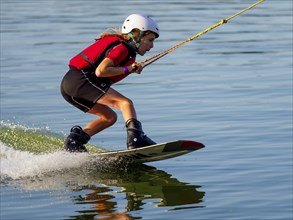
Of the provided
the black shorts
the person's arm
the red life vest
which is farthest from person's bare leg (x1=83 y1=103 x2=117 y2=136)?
the person's arm

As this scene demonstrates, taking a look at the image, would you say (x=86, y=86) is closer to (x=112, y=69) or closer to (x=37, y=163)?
(x=112, y=69)

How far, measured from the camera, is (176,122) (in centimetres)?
1568

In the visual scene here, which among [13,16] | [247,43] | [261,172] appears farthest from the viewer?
[13,16]

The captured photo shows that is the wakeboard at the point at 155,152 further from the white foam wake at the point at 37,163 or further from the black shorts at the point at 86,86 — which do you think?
the black shorts at the point at 86,86

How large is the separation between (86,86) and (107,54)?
1.67 ft

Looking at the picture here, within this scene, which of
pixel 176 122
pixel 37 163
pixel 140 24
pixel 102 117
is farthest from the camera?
pixel 176 122

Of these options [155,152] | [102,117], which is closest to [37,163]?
[102,117]

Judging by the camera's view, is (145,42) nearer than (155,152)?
Yes

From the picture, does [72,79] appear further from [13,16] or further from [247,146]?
[13,16]

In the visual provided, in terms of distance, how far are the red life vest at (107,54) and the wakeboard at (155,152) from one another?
91 cm

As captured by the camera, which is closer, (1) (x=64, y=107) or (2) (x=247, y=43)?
(1) (x=64, y=107)

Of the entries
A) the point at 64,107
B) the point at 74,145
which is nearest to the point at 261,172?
the point at 74,145

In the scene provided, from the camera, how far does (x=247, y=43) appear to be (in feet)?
82.9

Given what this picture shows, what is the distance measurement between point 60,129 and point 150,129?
1.37 metres
